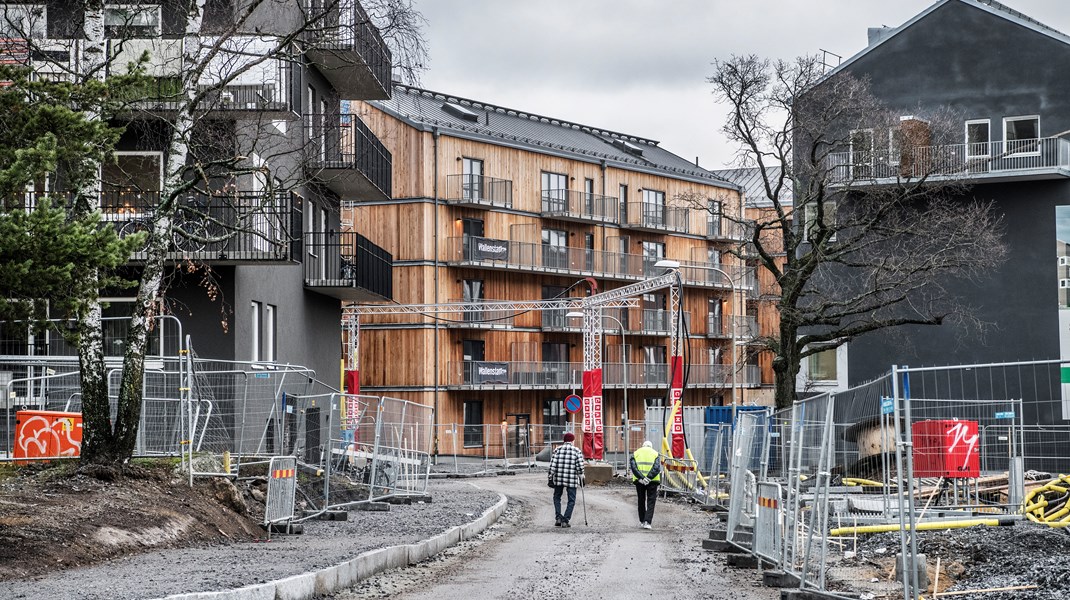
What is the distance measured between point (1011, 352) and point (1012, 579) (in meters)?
35.2

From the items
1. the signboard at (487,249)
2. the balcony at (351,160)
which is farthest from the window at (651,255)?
the balcony at (351,160)

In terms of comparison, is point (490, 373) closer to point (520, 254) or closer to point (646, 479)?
point (520, 254)

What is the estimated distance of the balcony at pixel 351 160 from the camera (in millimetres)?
32750

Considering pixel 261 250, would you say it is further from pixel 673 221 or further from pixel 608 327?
pixel 673 221

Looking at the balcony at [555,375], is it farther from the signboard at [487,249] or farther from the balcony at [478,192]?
the balcony at [478,192]

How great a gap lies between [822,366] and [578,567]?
37.5m

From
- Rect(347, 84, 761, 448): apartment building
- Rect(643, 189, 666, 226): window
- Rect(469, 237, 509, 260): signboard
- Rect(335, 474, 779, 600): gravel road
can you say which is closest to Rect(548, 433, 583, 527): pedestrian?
Rect(335, 474, 779, 600): gravel road

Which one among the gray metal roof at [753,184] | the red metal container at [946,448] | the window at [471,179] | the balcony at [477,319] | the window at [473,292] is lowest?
the red metal container at [946,448]

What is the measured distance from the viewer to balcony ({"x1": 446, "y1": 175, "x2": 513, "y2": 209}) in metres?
63.2

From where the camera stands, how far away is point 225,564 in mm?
13398

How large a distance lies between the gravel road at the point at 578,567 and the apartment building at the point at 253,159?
5.90m

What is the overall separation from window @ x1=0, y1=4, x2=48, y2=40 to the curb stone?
8.22m

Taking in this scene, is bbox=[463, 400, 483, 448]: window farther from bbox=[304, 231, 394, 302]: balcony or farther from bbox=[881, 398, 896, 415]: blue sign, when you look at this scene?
bbox=[881, 398, 896, 415]: blue sign

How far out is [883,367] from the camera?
1903 inches
